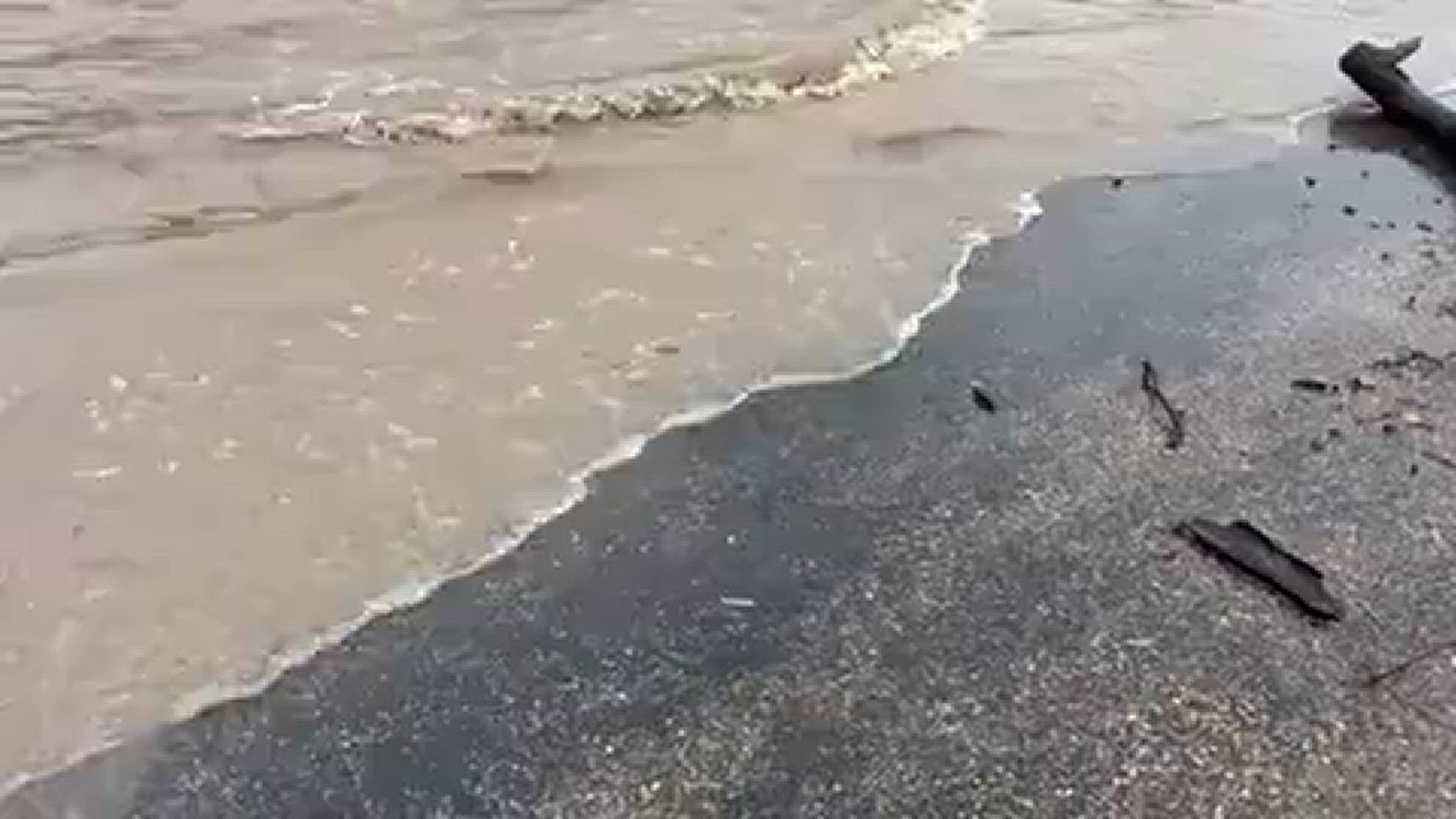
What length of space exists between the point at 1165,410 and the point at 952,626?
1.80 meters

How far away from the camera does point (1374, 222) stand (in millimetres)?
8742

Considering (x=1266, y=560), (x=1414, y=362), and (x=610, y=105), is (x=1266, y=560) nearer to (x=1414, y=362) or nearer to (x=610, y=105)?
(x=1414, y=362)

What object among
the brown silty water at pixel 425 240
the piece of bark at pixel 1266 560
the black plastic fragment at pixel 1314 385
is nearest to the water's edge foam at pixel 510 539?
the brown silty water at pixel 425 240

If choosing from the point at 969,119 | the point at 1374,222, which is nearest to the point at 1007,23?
the point at 969,119

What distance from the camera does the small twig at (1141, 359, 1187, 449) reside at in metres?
6.64

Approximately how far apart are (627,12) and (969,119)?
8.31ft

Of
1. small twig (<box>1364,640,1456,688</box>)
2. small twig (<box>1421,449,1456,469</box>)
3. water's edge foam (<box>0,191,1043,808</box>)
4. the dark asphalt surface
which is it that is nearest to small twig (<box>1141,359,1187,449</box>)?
the dark asphalt surface

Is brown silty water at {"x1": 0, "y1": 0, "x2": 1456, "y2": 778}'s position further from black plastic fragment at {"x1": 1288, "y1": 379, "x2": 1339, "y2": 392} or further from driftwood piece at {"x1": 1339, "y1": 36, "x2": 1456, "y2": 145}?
black plastic fragment at {"x1": 1288, "y1": 379, "x2": 1339, "y2": 392}

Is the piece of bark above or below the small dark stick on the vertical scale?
below

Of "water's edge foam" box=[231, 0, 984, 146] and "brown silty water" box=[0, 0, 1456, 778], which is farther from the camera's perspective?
"water's edge foam" box=[231, 0, 984, 146]

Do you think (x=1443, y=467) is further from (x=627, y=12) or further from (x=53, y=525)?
(x=627, y=12)

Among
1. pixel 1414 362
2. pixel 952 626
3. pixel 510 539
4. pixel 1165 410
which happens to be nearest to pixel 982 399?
pixel 1165 410

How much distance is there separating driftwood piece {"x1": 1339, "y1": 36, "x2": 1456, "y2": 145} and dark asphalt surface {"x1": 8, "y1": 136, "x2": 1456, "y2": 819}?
245 centimetres

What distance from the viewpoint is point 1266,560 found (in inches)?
231
